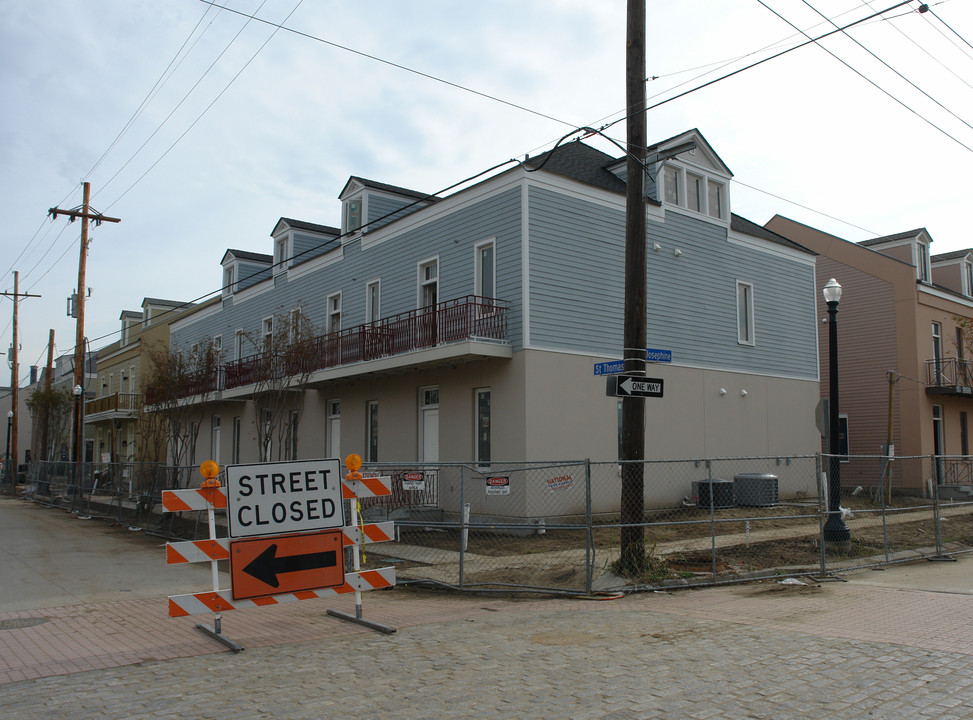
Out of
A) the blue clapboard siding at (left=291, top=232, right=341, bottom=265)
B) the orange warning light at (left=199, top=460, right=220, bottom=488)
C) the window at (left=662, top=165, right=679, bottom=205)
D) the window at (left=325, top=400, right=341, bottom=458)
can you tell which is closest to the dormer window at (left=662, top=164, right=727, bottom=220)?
the window at (left=662, top=165, right=679, bottom=205)

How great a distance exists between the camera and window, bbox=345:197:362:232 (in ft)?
79.0

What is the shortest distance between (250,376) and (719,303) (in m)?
15.1

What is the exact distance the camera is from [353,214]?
24359 mm

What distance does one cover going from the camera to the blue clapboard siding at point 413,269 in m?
18.0

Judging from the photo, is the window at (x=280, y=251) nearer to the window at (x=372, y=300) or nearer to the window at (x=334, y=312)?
the window at (x=334, y=312)

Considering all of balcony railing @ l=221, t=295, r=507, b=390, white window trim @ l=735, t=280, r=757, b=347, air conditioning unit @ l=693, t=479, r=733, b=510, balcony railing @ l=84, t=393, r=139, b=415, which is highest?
white window trim @ l=735, t=280, r=757, b=347

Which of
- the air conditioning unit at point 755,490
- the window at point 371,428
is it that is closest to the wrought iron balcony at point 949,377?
the air conditioning unit at point 755,490

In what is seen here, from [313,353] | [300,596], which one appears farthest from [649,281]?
[300,596]

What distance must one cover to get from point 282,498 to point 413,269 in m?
13.7

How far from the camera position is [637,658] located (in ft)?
21.6

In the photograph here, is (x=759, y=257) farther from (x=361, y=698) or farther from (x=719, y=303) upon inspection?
(x=361, y=698)

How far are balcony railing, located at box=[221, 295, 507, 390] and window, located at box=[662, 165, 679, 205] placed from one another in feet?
21.4

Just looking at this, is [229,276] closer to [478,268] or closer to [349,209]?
[349,209]

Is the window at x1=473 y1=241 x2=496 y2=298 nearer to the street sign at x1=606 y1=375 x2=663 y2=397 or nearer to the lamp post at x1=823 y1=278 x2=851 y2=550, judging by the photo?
the lamp post at x1=823 y1=278 x2=851 y2=550
